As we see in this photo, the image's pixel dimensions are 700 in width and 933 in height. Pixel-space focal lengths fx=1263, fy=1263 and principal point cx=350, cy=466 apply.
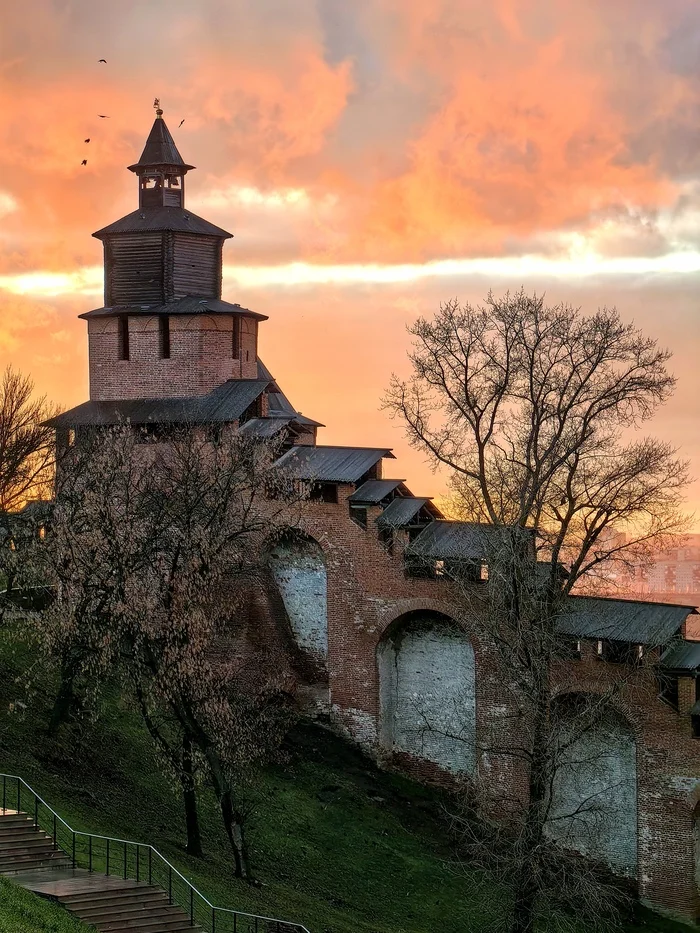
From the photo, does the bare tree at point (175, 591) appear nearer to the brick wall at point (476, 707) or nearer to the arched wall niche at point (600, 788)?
the brick wall at point (476, 707)

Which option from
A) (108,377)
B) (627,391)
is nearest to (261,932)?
(627,391)

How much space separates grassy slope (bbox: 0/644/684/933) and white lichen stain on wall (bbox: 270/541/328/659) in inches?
138

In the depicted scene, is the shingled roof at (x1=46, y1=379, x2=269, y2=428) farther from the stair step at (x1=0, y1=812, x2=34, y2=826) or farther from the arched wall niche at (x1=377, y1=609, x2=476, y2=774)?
the stair step at (x1=0, y1=812, x2=34, y2=826)

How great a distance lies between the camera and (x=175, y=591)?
27469 mm

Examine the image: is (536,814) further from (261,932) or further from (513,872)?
(261,932)

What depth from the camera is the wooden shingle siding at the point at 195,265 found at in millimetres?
43469

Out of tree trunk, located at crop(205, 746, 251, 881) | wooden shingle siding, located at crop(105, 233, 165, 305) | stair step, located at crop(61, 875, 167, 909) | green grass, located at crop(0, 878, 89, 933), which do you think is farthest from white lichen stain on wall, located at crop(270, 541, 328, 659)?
green grass, located at crop(0, 878, 89, 933)

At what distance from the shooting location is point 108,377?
43.3 meters

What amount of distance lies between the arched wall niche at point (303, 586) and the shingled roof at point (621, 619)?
8.63 meters

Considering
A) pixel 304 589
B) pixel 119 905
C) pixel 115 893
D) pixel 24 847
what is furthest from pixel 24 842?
pixel 304 589

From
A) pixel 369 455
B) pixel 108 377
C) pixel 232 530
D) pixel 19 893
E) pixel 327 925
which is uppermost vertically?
pixel 108 377

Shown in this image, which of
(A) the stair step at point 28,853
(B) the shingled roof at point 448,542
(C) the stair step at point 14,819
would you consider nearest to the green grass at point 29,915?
(A) the stair step at point 28,853

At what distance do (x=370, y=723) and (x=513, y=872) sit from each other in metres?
10.1

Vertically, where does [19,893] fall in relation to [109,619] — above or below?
below
